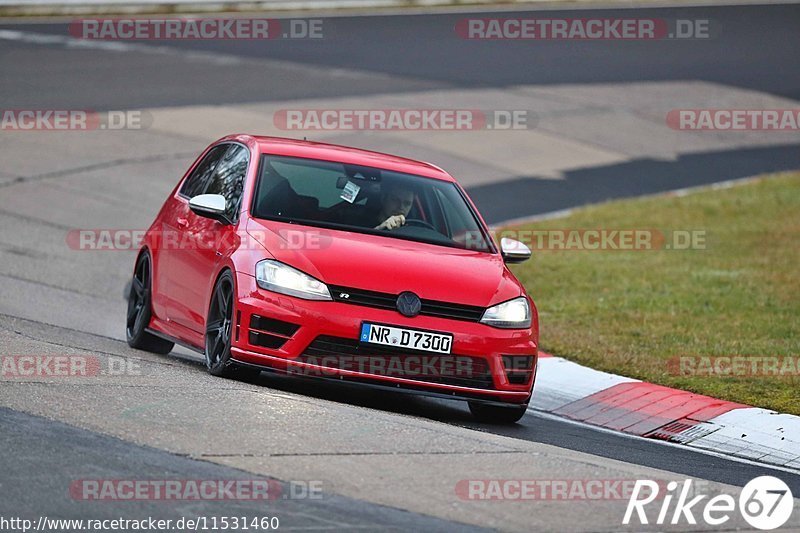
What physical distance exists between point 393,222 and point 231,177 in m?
1.26

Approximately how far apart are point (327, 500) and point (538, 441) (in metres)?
2.62

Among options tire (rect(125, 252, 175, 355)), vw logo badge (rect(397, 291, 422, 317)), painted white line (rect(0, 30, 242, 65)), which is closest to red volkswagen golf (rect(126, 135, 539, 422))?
vw logo badge (rect(397, 291, 422, 317))

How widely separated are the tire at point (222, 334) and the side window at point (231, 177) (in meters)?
0.60

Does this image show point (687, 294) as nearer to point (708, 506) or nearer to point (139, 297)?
point (139, 297)

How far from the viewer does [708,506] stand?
272 inches

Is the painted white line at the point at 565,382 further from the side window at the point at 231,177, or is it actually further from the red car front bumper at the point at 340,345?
the side window at the point at 231,177

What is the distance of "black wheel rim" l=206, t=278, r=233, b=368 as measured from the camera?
8906mm

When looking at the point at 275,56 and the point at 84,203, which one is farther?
the point at 275,56

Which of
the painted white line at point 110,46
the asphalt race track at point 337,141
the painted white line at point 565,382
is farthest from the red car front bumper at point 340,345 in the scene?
the painted white line at point 110,46

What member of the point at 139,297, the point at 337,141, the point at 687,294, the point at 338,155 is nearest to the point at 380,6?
the point at 337,141

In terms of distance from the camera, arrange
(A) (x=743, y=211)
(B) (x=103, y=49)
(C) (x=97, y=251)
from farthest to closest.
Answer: (B) (x=103, y=49) < (A) (x=743, y=211) < (C) (x=97, y=251)

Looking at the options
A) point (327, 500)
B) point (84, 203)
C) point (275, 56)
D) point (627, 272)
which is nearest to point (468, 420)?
point (327, 500)

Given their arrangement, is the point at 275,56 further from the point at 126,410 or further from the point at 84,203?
the point at 126,410

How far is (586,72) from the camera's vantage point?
30.5 metres
